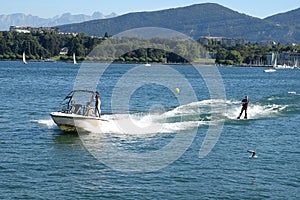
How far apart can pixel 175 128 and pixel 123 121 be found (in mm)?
4193

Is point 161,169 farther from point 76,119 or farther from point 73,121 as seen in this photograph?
point 73,121

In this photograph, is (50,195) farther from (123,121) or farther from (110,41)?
(110,41)

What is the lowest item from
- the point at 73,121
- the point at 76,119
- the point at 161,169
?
the point at 161,169

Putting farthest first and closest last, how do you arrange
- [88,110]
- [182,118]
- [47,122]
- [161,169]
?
[182,118]
[47,122]
[88,110]
[161,169]

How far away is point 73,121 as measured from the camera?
3247 centimetres

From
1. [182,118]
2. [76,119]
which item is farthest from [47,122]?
[182,118]

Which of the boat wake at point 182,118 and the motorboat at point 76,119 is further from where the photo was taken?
the boat wake at point 182,118

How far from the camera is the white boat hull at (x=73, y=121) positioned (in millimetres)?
32344

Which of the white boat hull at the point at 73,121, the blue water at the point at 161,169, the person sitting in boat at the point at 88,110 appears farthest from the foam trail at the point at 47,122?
the person sitting in boat at the point at 88,110

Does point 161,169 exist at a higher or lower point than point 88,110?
lower

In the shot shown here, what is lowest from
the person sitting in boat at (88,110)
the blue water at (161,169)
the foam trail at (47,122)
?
the blue water at (161,169)

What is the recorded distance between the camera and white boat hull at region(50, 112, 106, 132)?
1273 inches

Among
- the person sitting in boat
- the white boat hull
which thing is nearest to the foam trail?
the white boat hull

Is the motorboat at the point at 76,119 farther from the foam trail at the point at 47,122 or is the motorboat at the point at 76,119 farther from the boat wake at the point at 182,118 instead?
the foam trail at the point at 47,122
